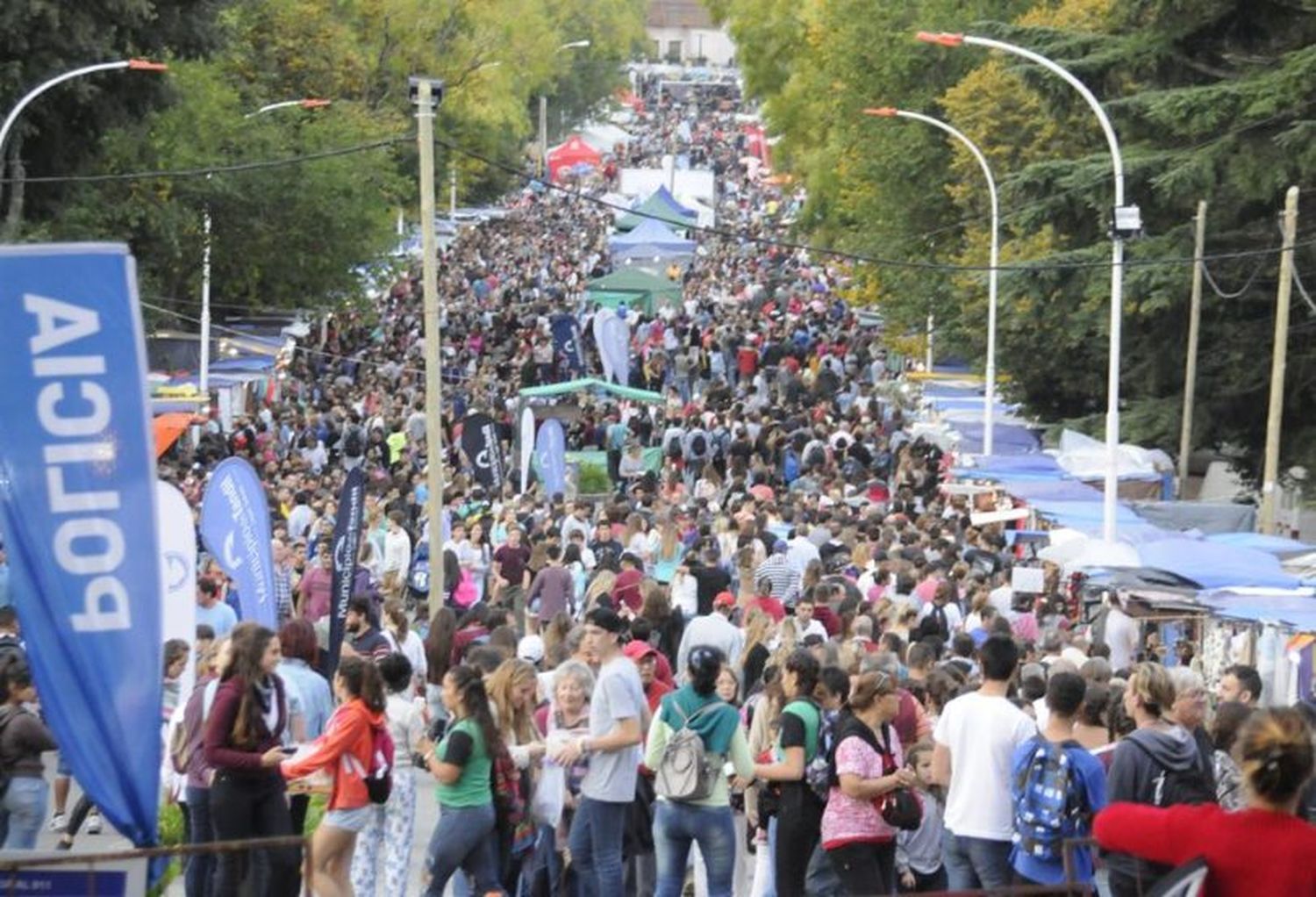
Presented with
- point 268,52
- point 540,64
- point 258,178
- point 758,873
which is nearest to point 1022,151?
point 258,178

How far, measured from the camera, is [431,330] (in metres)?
24.3

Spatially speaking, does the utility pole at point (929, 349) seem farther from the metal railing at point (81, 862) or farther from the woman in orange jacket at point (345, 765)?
the metal railing at point (81, 862)

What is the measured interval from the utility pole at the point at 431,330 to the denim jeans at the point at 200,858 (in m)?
10.6

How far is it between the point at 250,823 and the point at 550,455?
2160cm

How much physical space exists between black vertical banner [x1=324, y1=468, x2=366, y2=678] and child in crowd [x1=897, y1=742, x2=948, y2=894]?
6324mm

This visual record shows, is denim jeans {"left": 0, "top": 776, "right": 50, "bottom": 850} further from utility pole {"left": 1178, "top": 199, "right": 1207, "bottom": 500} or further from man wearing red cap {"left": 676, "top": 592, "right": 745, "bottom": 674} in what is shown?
utility pole {"left": 1178, "top": 199, "right": 1207, "bottom": 500}

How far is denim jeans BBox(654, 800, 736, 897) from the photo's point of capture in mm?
12328

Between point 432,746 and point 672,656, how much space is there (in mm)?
7121

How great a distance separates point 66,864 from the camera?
947 centimetres

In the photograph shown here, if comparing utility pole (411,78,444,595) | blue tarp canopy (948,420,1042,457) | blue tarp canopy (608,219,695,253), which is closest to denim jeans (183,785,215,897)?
utility pole (411,78,444,595)

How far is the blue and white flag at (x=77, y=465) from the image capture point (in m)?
9.15

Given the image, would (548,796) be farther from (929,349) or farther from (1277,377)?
(929,349)

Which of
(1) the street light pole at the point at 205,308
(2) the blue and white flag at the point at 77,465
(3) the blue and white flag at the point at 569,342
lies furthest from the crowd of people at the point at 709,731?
(3) the blue and white flag at the point at 569,342

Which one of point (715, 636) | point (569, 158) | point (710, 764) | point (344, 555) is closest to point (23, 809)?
point (710, 764)
